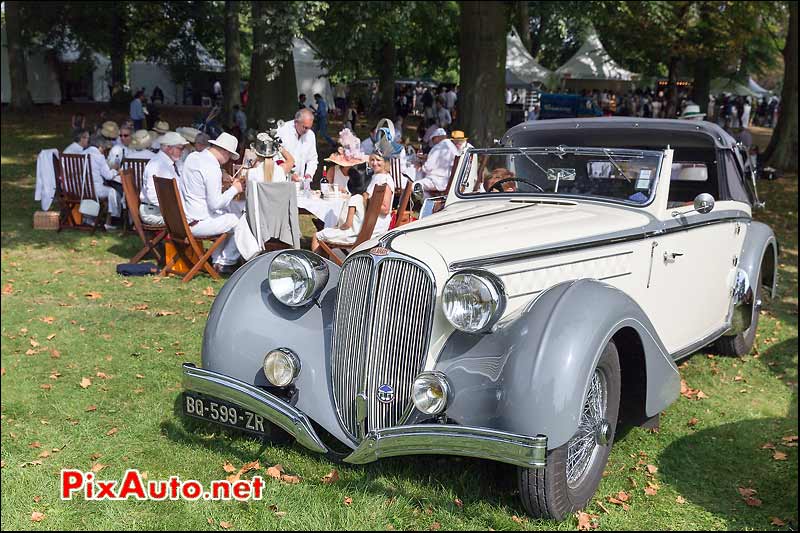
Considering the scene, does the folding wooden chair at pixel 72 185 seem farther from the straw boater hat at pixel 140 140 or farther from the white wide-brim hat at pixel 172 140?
the white wide-brim hat at pixel 172 140

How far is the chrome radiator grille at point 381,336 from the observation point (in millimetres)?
4250

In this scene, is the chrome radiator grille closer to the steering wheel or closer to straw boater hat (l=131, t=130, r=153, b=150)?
the steering wheel

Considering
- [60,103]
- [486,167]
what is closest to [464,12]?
[486,167]

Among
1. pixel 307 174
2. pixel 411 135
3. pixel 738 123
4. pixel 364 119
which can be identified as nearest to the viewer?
pixel 307 174

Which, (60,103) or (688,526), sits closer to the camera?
(688,526)

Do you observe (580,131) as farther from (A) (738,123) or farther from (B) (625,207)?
(A) (738,123)

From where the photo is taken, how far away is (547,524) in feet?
13.5

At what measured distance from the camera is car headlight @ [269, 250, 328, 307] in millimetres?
4824

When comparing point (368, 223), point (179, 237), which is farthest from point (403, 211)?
point (179, 237)

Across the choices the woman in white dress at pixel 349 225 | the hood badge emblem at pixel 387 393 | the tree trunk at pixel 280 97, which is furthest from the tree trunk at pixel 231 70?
the hood badge emblem at pixel 387 393

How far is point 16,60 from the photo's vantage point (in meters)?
30.0

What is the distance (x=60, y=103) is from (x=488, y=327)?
4228cm

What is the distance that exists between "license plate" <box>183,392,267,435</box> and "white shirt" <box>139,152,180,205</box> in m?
5.84

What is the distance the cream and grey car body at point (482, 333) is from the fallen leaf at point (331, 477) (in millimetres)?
159
